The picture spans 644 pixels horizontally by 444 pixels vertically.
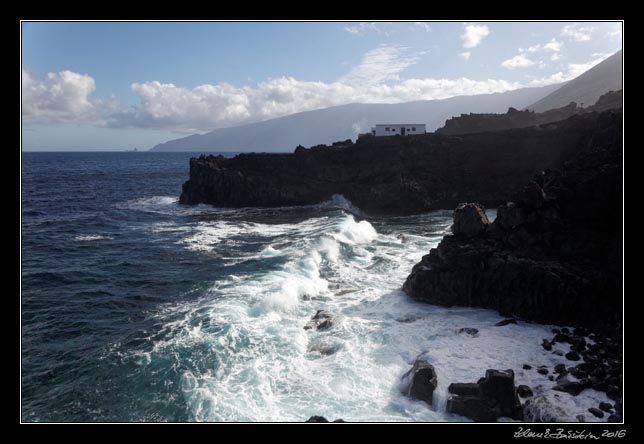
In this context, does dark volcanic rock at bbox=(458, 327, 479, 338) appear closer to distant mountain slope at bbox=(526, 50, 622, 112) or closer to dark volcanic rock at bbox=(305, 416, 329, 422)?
dark volcanic rock at bbox=(305, 416, 329, 422)

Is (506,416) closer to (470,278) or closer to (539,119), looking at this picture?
(470,278)

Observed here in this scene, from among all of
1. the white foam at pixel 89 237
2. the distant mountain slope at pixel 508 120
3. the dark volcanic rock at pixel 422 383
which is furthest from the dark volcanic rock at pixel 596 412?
the distant mountain slope at pixel 508 120

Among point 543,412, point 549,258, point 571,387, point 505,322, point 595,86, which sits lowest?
point 543,412

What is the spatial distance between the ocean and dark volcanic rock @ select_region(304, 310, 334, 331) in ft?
1.46

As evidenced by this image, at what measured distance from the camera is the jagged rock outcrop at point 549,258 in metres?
21.2

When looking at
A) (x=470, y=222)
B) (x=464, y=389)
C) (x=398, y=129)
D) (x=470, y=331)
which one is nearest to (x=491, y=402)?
(x=464, y=389)

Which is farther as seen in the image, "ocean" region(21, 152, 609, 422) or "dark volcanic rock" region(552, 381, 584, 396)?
"ocean" region(21, 152, 609, 422)

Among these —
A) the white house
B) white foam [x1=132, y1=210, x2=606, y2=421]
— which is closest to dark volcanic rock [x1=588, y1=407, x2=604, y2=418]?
white foam [x1=132, y1=210, x2=606, y2=421]

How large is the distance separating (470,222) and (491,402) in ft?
45.8

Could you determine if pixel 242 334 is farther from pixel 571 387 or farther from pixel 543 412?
pixel 571 387

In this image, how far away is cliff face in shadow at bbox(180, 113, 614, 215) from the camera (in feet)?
190

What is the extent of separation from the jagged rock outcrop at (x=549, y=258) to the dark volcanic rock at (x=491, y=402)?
28.0ft

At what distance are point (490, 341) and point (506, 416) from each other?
553 cm

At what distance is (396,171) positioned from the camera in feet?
205
